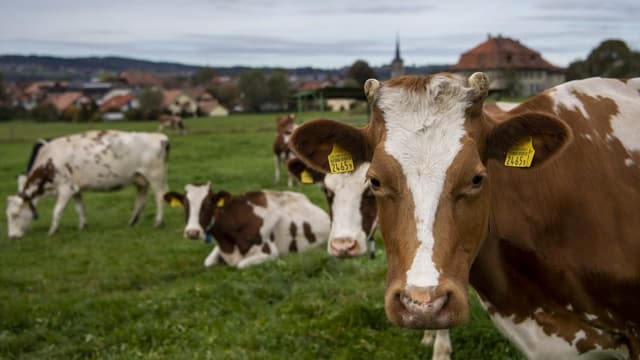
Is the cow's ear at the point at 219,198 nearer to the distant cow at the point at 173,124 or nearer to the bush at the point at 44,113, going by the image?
the distant cow at the point at 173,124

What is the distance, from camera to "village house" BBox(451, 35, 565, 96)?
6081 cm

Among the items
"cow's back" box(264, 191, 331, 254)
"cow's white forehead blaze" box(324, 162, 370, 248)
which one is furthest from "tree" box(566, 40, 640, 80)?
"cow's white forehead blaze" box(324, 162, 370, 248)

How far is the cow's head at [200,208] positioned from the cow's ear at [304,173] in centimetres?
435

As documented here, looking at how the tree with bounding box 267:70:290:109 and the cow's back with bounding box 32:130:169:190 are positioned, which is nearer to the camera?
the cow's back with bounding box 32:130:169:190

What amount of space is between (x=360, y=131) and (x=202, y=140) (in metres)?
36.4

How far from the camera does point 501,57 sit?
63.3m

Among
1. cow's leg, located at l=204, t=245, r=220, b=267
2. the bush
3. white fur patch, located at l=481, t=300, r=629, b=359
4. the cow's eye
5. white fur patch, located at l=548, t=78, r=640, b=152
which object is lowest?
the bush

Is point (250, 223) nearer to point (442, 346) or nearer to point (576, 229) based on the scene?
point (442, 346)

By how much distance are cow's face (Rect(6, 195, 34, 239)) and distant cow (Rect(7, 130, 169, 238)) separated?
23mm

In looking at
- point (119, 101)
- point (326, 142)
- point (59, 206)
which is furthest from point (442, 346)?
point (119, 101)

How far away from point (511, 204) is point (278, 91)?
81110 millimetres

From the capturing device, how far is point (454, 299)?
305 cm

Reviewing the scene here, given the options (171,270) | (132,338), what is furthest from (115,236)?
(132,338)

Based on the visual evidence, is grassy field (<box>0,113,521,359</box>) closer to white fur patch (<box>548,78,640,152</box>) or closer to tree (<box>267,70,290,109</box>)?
white fur patch (<box>548,78,640,152</box>)
